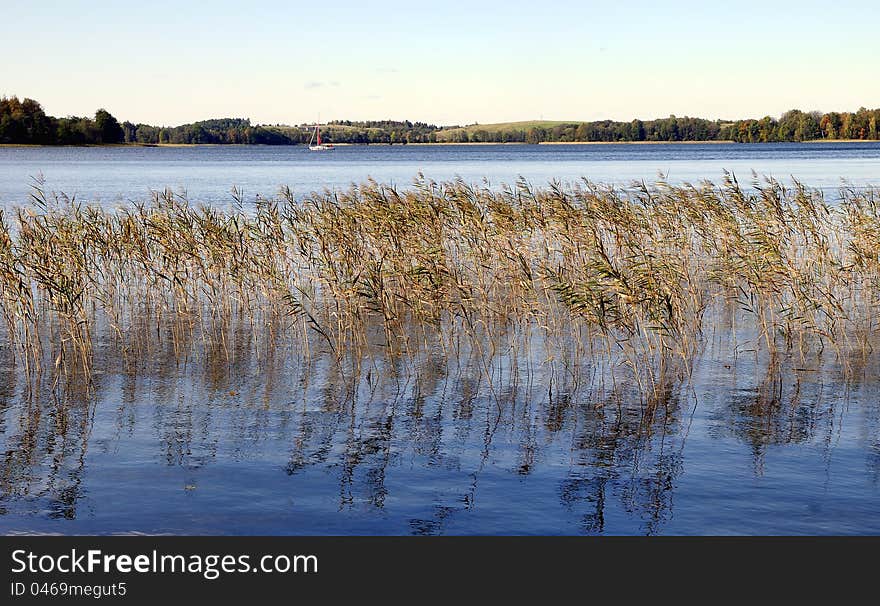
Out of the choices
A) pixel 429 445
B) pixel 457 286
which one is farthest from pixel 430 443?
pixel 457 286

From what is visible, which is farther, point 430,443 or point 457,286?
point 457,286

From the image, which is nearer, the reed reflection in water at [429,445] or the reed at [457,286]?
the reed reflection in water at [429,445]

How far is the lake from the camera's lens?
10242mm

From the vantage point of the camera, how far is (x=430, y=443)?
1266 cm

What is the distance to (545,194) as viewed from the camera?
2675 centimetres

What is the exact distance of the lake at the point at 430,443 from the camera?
403 inches

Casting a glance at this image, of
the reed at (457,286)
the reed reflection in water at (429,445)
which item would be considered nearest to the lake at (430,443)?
the reed reflection in water at (429,445)

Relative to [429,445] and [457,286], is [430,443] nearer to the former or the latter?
[429,445]

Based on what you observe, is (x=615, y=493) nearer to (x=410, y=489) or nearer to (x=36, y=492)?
(x=410, y=489)

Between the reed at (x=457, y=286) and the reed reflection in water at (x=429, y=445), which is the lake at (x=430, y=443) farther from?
the reed at (x=457, y=286)

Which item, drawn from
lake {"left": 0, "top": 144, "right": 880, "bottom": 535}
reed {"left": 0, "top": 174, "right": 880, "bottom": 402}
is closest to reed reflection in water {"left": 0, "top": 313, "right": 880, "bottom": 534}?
lake {"left": 0, "top": 144, "right": 880, "bottom": 535}
